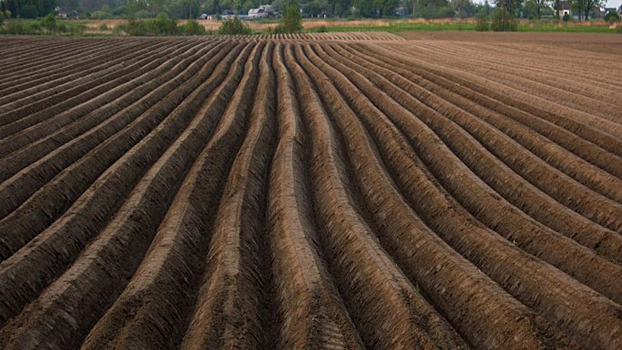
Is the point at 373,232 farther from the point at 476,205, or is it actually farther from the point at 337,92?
the point at 337,92

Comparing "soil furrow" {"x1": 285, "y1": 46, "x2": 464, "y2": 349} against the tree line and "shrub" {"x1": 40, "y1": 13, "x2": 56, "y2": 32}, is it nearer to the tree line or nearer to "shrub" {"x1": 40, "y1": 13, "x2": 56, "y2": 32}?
"shrub" {"x1": 40, "y1": 13, "x2": 56, "y2": 32}

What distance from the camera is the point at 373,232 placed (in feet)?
33.2

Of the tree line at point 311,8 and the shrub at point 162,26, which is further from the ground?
the tree line at point 311,8

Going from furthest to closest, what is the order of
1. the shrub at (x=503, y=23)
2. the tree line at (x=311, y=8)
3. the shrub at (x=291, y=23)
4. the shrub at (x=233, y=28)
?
the tree line at (x=311, y=8) < the shrub at (x=291, y=23) < the shrub at (x=233, y=28) < the shrub at (x=503, y=23)

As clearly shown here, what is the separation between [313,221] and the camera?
34.2ft

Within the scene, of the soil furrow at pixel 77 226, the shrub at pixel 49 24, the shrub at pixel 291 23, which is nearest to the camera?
the soil furrow at pixel 77 226

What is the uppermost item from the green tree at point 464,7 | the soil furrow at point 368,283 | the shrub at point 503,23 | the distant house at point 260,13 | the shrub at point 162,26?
the green tree at point 464,7

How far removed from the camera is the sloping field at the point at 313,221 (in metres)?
7.12

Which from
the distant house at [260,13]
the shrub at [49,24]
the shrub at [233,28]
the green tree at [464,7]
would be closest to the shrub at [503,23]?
the shrub at [233,28]

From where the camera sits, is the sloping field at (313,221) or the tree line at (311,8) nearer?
the sloping field at (313,221)

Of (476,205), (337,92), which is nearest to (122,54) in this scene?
(337,92)

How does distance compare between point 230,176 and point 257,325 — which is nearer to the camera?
point 257,325

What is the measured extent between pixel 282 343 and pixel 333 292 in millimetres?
1004

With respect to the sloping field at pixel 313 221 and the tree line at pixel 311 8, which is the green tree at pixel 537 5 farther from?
the sloping field at pixel 313 221
